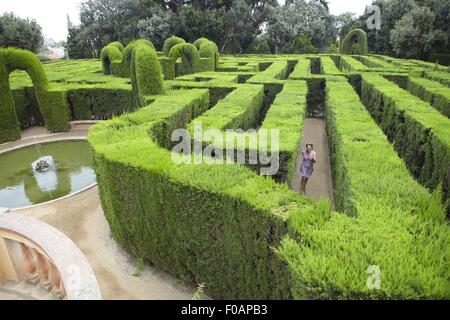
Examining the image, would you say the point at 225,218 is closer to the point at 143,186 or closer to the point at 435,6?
the point at 143,186

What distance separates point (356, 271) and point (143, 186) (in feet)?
12.9

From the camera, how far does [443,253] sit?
129 inches

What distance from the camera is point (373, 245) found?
3.47 metres

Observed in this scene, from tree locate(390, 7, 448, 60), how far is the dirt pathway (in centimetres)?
2227

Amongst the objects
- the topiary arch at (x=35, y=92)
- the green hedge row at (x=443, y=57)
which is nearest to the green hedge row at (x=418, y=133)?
the topiary arch at (x=35, y=92)

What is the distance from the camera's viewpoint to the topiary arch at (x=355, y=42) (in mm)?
34350

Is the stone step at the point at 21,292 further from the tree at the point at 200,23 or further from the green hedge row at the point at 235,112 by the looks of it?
the tree at the point at 200,23

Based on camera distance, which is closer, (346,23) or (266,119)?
(266,119)

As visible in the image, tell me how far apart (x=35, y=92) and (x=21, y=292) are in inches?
468

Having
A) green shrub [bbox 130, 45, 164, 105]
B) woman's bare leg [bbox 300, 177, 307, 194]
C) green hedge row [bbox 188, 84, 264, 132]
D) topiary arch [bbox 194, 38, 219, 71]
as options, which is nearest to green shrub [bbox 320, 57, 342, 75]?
green hedge row [bbox 188, 84, 264, 132]

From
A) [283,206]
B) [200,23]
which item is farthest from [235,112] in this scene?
[200,23]

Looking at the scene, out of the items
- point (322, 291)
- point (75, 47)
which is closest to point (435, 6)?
point (322, 291)

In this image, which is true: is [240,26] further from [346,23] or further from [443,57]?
[443,57]

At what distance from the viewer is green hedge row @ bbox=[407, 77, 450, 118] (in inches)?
462
